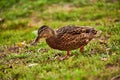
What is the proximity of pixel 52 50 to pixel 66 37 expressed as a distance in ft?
4.39

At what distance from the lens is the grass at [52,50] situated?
7820 millimetres

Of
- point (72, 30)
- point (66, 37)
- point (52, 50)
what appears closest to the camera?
point (66, 37)

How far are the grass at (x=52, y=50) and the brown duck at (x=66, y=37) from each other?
10.7 inches

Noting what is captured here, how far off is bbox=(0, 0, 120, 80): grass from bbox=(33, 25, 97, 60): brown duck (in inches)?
10.7

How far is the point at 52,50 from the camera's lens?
998cm

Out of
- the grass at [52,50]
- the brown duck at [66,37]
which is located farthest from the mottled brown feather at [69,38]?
the grass at [52,50]

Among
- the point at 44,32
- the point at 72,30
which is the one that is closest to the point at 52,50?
the point at 72,30

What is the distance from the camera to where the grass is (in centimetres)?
782

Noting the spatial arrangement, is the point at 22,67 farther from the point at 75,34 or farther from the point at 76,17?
the point at 76,17

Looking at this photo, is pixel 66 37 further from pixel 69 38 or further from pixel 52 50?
pixel 52 50

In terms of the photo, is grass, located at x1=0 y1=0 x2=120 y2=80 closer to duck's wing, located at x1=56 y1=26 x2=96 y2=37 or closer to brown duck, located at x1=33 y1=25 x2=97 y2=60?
brown duck, located at x1=33 y1=25 x2=97 y2=60

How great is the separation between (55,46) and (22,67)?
84cm

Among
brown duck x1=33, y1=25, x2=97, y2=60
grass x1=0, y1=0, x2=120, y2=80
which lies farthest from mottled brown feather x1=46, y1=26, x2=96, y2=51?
grass x1=0, y1=0, x2=120, y2=80

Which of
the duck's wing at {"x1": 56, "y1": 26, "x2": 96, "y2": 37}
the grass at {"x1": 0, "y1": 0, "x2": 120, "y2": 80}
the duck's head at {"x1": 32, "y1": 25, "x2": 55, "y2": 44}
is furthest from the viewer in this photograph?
the duck's wing at {"x1": 56, "y1": 26, "x2": 96, "y2": 37}
